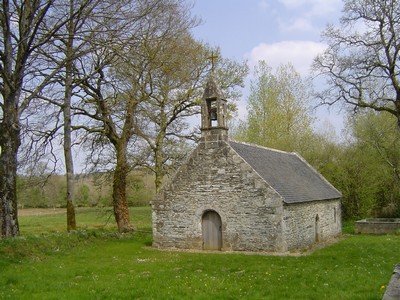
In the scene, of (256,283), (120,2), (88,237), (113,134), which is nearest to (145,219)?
(113,134)

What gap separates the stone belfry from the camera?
20.5 meters

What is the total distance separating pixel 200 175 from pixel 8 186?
26.3ft

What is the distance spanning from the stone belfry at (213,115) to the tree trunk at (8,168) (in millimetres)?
7968

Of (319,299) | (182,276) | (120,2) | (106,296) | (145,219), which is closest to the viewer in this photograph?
(319,299)

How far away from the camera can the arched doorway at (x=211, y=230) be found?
790 inches

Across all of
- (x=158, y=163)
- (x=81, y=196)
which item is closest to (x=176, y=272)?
(x=158, y=163)

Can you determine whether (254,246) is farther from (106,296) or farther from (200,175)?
(106,296)

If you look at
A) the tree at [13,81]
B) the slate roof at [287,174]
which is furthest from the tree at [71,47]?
the slate roof at [287,174]

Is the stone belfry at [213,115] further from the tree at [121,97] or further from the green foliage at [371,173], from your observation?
the green foliage at [371,173]

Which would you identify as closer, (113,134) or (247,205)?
(247,205)

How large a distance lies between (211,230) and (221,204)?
51.9 inches

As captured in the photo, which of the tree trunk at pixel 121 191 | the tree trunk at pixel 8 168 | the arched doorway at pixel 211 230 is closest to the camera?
the tree trunk at pixel 8 168

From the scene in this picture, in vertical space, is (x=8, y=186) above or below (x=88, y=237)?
above

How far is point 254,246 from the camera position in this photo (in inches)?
749
